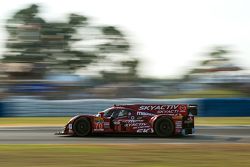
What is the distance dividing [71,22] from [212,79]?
2225 centimetres

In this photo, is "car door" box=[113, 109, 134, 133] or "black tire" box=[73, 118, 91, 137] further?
"black tire" box=[73, 118, 91, 137]

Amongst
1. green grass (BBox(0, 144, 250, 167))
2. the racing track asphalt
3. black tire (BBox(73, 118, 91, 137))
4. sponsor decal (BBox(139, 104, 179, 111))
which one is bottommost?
green grass (BBox(0, 144, 250, 167))

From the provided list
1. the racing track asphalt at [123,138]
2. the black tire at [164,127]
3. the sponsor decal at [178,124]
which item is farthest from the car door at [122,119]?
the sponsor decal at [178,124]

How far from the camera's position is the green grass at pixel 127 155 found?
29.8 ft

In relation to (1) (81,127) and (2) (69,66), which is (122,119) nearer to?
(1) (81,127)

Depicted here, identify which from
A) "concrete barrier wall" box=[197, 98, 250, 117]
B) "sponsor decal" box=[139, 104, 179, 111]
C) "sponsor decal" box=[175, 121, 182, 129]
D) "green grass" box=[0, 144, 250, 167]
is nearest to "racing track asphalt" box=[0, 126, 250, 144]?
"sponsor decal" box=[175, 121, 182, 129]

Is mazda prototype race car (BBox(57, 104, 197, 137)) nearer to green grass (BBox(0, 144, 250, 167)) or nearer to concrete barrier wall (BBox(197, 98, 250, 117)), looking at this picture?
green grass (BBox(0, 144, 250, 167))

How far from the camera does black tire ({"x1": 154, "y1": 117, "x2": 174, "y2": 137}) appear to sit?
1437 centimetres

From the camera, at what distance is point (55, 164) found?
8961 mm

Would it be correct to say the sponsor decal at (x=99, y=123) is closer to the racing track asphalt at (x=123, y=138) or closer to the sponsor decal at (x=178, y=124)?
the racing track asphalt at (x=123, y=138)

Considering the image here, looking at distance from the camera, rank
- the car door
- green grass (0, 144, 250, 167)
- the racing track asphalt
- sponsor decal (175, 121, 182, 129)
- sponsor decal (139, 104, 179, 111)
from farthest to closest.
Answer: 1. the car door
2. sponsor decal (139, 104, 179, 111)
3. sponsor decal (175, 121, 182, 129)
4. the racing track asphalt
5. green grass (0, 144, 250, 167)

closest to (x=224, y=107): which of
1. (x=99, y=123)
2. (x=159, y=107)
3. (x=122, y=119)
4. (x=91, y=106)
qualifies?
(x=91, y=106)

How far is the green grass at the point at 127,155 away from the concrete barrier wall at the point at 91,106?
11835 millimetres

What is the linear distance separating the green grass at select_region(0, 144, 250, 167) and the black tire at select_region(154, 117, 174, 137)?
2.20 m
